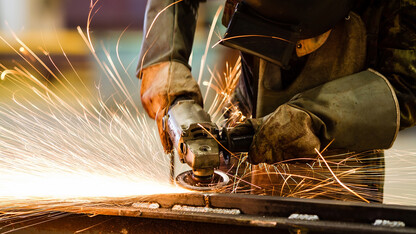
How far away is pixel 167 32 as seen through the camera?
184 centimetres

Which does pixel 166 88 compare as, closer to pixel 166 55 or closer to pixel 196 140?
pixel 166 55

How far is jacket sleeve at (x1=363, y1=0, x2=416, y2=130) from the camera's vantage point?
58.2 inches

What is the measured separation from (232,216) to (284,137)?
21.1 inches

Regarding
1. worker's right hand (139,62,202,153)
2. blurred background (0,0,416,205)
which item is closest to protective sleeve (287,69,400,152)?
worker's right hand (139,62,202,153)

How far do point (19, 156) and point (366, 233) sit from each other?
162 centimetres

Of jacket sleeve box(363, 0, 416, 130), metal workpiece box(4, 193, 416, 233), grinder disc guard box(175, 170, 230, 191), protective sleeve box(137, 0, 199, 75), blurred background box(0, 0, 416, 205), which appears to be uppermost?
blurred background box(0, 0, 416, 205)

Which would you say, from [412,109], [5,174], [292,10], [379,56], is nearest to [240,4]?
[292,10]

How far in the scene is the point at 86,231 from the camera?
1186 mm

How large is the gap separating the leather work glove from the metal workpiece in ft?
1.37

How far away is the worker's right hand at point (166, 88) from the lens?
1.74 m

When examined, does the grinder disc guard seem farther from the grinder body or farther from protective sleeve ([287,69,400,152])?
protective sleeve ([287,69,400,152])

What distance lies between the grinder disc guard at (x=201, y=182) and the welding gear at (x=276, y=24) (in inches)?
22.7

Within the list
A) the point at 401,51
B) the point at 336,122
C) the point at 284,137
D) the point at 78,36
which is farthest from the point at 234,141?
the point at 78,36

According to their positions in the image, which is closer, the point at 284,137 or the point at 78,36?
the point at 284,137
